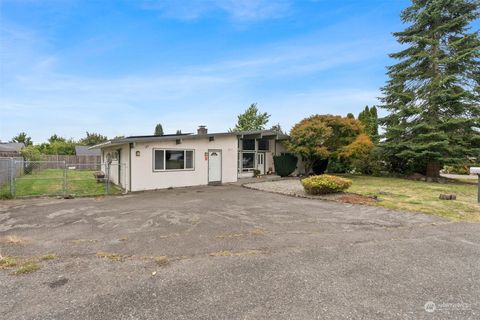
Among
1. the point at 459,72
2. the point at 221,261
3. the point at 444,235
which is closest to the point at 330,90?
the point at 459,72

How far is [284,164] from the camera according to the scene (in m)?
19.3

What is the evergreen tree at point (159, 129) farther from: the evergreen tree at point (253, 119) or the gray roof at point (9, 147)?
the gray roof at point (9, 147)

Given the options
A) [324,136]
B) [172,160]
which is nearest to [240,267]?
[172,160]

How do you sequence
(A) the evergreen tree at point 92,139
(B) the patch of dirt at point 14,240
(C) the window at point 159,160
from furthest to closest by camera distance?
(A) the evergreen tree at point 92,139 → (C) the window at point 159,160 → (B) the patch of dirt at point 14,240

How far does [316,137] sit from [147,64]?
11411 mm

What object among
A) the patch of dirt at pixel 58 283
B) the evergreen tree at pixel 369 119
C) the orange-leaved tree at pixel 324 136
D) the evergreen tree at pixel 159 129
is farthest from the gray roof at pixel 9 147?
the evergreen tree at pixel 369 119

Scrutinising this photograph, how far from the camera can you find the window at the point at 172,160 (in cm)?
1301

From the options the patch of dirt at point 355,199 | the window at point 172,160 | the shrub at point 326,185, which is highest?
the window at point 172,160

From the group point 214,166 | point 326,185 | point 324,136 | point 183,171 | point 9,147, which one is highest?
point 324,136

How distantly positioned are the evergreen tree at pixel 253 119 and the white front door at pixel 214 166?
26.9 m

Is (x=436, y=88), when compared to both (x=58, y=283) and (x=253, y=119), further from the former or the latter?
(x=253, y=119)

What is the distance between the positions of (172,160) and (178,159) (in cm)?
36

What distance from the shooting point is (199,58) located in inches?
588

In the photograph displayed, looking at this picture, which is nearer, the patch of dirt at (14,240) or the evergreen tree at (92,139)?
the patch of dirt at (14,240)
